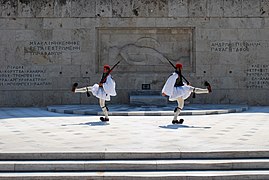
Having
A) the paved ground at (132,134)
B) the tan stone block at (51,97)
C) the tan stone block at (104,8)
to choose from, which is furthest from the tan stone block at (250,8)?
the tan stone block at (51,97)

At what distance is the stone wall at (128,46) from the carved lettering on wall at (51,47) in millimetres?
47

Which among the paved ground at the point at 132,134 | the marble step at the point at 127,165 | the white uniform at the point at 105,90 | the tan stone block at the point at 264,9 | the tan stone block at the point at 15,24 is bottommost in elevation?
the marble step at the point at 127,165

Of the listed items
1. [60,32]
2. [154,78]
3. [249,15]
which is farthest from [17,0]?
[249,15]

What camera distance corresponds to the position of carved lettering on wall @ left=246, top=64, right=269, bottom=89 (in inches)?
700

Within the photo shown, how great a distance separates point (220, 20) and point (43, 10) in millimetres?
8678

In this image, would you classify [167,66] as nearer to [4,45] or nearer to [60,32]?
[60,32]

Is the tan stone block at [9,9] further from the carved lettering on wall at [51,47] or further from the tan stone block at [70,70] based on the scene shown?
the tan stone block at [70,70]

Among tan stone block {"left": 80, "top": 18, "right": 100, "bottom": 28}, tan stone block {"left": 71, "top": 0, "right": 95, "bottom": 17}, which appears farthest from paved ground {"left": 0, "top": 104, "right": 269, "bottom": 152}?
tan stone block {"left": 71, "top": 0, "right": 95, "bottom": 17}

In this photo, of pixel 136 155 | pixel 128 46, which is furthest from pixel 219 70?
pixel 136 155

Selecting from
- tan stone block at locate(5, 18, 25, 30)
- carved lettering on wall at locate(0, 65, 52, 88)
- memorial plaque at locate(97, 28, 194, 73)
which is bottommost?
carved lettering on wall at locate(0, 65, 52, 88)

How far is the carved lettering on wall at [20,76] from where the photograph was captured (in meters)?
17.5

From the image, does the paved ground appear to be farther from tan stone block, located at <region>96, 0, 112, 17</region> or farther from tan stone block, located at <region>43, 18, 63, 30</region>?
tan stone block, located at <region>96, 0, 112, 17</region>

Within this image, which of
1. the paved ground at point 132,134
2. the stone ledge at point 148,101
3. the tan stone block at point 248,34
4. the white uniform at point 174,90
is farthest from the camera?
the tan stone block at point 248,34

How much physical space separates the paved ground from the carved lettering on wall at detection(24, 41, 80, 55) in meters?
5.78
